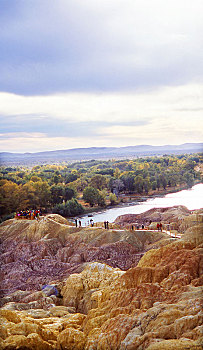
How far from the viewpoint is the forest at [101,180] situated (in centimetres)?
597

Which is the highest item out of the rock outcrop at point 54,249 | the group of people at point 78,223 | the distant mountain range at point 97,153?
the distant mountain range at point 97,153

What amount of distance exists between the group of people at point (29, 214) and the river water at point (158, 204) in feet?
3.47

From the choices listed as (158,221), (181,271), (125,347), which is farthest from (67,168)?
(125,347)

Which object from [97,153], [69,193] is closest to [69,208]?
[69,193]

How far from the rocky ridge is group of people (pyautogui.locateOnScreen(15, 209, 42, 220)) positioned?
0.14 meters

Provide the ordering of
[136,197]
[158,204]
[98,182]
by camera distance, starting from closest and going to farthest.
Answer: [98,182]
[136,197]
[158,204]

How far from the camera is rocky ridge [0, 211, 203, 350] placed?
3240 millimetres

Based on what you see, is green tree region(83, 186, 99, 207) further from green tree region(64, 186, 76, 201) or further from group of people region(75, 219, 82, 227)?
group of people region(75, 219, 82, 227)

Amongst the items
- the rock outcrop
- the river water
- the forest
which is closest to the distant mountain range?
the forest

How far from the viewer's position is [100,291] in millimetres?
4828

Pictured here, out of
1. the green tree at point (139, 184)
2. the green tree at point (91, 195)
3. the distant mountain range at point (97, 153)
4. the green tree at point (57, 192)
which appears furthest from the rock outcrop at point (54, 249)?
the distant mountain range at point (97, 153)

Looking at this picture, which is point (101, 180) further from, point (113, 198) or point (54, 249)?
point (54, 249)

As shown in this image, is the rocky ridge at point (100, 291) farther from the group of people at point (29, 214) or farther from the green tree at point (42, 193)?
the green tree at point (42, 193)

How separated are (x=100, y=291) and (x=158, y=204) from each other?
90.2 inches
